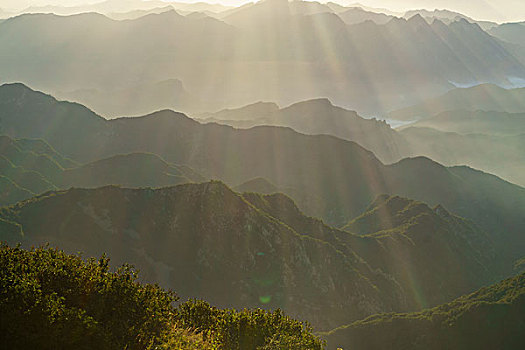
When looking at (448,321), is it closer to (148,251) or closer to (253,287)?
(253,287)

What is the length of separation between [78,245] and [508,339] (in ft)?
265

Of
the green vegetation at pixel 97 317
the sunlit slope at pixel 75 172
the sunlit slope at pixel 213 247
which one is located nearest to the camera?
the green vegetation at pixel 97 317

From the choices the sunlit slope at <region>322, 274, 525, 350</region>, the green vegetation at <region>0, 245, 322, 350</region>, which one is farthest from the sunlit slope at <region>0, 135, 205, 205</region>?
the green vegetation at <region>0, 245, 322, 350</region>

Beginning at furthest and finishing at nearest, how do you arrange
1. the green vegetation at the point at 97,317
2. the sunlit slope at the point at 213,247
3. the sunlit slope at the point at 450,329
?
the sunlit slope at the point at 213,247, the sunlit slope at the point at 450,329, the green vegetation at the point at 97,317

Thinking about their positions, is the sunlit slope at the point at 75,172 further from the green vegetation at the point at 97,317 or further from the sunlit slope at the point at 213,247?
the green vegetation at the point at 97,317

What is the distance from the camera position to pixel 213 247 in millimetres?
86562

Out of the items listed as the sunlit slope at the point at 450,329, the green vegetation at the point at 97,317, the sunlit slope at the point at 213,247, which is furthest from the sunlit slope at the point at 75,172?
the green vegetation at the point at 97,317

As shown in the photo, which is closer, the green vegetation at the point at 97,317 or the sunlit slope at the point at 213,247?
the green vegetation at the point at 97,317

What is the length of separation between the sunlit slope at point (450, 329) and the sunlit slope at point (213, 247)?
8931 millimetres

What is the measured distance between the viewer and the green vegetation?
74.7 ft

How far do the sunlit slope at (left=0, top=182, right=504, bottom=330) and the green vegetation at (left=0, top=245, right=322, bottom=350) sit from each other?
1716 inches

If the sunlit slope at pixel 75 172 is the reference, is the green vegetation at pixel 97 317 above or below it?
above

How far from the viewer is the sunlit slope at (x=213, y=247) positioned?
3243 inches

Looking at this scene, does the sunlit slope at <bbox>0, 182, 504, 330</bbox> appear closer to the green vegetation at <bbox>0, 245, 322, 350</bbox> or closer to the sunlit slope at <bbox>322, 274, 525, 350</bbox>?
the sunlit slope at <bbox>322, 274, 525, 350</bbox>
